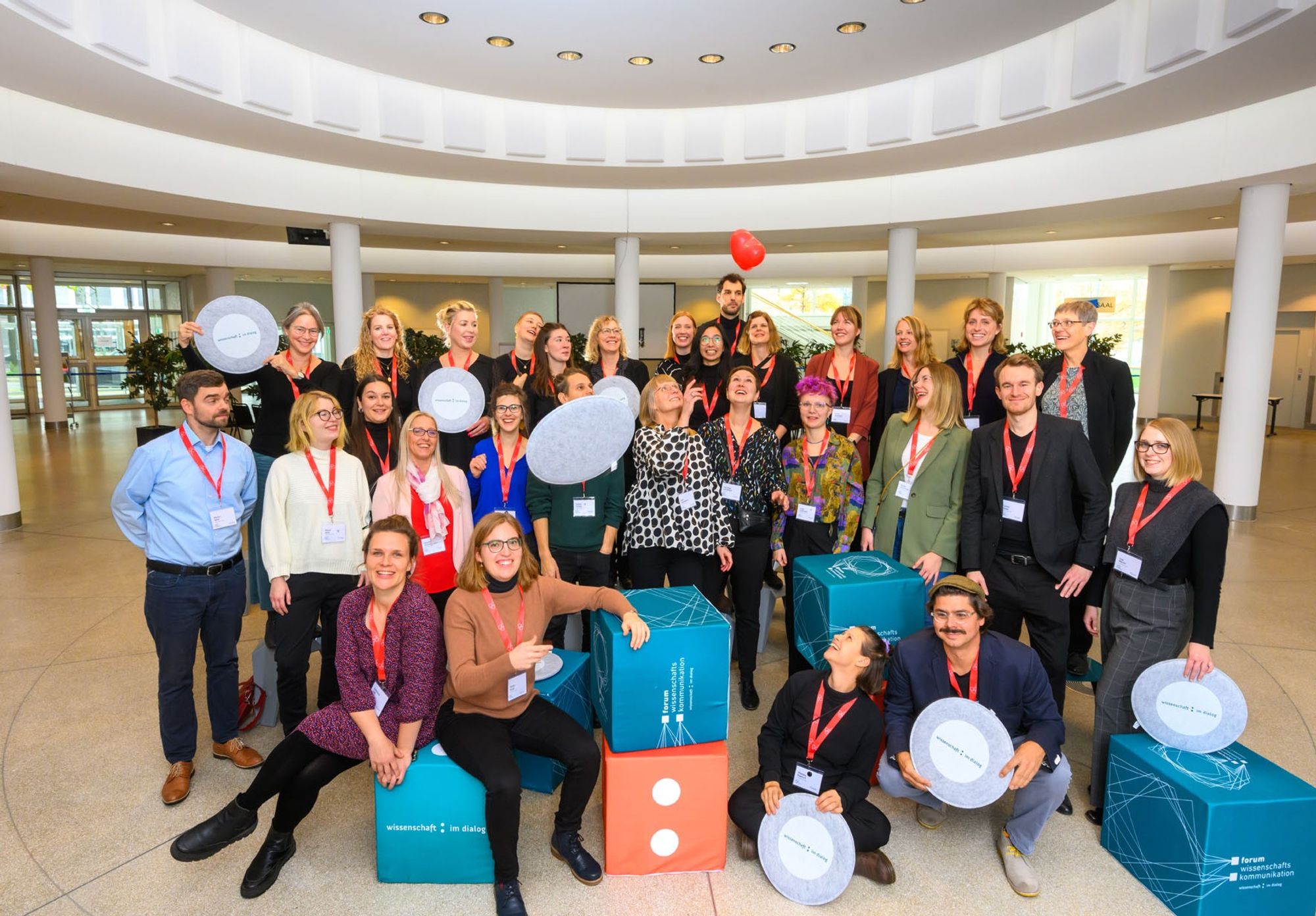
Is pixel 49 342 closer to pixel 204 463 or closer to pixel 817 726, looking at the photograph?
pixel 204 463

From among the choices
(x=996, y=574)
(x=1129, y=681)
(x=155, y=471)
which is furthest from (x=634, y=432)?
(x=1129, y=681)

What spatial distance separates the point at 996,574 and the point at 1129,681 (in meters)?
0.63

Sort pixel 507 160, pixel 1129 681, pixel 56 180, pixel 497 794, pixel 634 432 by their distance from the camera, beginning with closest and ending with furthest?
pixel 497 794
pixel 1129 681
pixel 634 432
pixel 56 180
pixel 507 160

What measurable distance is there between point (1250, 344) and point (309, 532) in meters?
8.84

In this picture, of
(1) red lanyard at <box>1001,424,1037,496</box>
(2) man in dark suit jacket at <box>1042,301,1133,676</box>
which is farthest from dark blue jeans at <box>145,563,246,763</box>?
(2) man in dark suit jacket at <box>1042,301,1133,676</box>

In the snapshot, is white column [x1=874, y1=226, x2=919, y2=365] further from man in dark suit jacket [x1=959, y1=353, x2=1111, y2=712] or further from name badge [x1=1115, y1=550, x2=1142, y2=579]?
name badge [x1=1115, y1=550, x2=1142, y2=579]

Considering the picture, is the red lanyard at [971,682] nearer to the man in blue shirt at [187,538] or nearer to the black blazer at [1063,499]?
the black blazer at [1063,499]

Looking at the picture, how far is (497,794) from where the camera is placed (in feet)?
8.32

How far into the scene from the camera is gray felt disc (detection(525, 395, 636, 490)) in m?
3.27

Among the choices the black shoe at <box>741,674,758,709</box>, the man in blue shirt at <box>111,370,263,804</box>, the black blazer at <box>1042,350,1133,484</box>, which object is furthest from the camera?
the black blazer at <box>1042,350,1133,484</box>

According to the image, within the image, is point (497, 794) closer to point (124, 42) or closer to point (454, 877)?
point (454, 877)

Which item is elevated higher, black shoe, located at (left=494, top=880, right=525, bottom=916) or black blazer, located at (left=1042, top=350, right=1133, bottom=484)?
black blazer, located at (left=1042, top=350, right=1133, bottom=484)

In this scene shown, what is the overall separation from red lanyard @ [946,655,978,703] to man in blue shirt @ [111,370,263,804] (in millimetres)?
2910

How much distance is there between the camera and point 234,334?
3.84m
